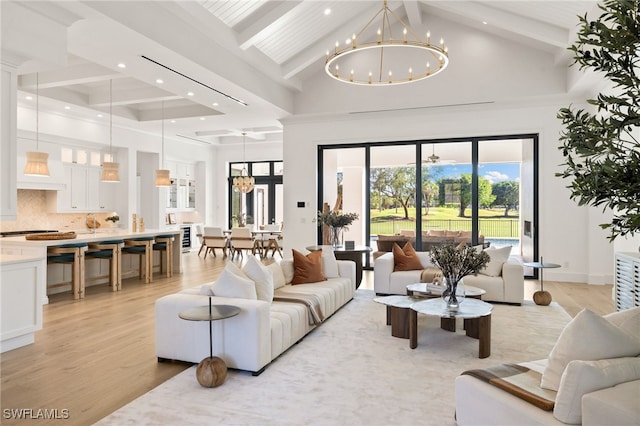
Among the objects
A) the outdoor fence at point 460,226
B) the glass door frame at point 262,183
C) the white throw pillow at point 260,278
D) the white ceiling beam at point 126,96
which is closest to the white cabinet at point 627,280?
the outdoor fence at point 460,226

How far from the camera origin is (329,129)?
8867 mm

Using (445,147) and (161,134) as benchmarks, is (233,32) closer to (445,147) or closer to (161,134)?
(445,147)

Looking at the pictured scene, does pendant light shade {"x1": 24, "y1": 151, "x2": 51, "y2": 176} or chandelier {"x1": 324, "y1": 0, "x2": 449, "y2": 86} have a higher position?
chandelier {"x1": 324, "y1": 0, "x2": 449, "y2": 86}

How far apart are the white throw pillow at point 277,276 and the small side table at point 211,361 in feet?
5.34

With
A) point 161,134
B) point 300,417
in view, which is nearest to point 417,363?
point 300,417

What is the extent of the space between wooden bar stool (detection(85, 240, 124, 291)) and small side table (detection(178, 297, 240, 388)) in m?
4.16

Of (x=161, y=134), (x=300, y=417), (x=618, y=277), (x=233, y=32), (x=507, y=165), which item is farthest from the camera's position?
(x=161, y=134)

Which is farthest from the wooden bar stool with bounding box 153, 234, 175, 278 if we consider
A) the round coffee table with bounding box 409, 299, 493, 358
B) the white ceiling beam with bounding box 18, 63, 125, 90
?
the round coffee table with bounding box 409, 299, 493, 358

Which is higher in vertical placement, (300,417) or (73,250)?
(73,250)

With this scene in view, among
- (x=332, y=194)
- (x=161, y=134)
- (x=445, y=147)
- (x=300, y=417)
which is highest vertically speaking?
(x=161, y=134)

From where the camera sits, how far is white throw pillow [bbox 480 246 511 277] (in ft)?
19.2

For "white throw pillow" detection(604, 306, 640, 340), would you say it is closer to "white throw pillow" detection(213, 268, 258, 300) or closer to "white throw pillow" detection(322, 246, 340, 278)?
"white throw pillow" detection(213, 268, 258, 300)

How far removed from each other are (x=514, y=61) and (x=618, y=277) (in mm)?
4010

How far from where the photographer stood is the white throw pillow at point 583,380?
6.12 ft
